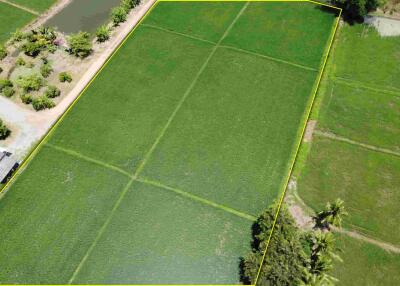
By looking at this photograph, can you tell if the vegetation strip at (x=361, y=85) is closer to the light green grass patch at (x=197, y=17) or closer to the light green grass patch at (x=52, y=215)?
the light green grass patch at (x=197, y=17)

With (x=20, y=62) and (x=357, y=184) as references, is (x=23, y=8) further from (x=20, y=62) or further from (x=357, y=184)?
(x=357, y=184)

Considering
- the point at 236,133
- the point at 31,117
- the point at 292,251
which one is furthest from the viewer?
the point at 31,117

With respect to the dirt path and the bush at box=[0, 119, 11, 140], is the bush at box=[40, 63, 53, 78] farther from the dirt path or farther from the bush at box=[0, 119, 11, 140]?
the bush at box=[0, 119, 11, 140]

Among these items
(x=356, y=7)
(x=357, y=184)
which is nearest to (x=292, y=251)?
(x=357, y=184)

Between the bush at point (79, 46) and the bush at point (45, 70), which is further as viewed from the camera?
the bush at point (79, 46)

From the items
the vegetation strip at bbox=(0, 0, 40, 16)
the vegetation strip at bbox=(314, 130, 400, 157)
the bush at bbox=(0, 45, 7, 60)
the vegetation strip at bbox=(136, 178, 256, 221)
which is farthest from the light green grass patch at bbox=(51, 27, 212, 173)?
the vegetation strip at bbox=(314, 130, 400, 157)

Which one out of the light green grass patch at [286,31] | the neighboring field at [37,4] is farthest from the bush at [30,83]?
the light green grass patch at [286,31]

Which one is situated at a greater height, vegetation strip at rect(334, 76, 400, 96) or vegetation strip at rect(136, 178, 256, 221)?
vegetation strip at rect(334, 76, 400, 96)
